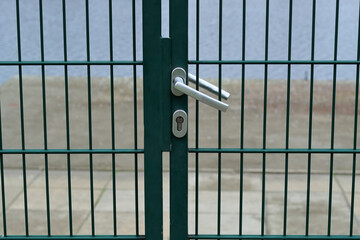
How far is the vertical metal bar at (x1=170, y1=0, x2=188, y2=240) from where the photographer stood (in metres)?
2.97

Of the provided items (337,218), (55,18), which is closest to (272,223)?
(337,218)

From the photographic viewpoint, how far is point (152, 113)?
3.07 meters

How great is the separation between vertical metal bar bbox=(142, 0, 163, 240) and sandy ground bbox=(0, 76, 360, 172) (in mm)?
4408

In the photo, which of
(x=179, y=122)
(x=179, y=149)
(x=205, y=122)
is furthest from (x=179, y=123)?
(x=205, y=122)

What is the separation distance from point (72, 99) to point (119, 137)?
271 cm

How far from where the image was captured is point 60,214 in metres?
6.05

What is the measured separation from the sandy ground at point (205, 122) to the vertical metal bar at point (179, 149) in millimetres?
4435

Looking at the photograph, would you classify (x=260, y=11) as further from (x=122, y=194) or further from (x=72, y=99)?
(x=122, y=194)

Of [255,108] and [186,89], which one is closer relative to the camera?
[186,89]

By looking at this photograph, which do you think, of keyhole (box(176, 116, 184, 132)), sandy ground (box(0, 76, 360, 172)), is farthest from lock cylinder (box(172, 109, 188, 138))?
sandy ground (box(0, 76, 360, 172))

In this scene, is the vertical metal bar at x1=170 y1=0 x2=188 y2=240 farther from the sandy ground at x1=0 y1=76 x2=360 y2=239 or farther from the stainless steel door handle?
the sandy ground at x1=0 y1=76 x2=360 y2=239

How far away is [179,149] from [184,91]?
296 mm

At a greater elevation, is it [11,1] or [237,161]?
[11,1]

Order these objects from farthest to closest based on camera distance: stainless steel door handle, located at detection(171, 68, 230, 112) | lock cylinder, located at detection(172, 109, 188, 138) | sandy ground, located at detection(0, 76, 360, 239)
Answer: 1. sandy ground, located at detection(0, 76, 360, 239)
2. lock cylinder, located at detection(172, 109, 188, 138)
3. stainless steel door handle, located at detection(171, 68, 230, 112)
